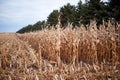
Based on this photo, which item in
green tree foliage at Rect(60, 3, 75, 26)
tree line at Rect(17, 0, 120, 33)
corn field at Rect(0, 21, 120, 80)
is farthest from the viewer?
green tree foliage at Rect(60, 3, 75, 26)

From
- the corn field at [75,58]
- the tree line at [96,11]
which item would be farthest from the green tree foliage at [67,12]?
the corn field at [75,58]

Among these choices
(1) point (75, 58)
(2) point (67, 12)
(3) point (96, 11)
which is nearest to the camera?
(1) point (75, 58)

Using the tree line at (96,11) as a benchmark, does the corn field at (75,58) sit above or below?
below

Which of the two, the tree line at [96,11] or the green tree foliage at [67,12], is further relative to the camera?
the green tree foliage at [67,12]

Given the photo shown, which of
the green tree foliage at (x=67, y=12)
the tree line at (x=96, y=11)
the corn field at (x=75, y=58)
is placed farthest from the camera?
the green tree foliage at (x=67, y=12)

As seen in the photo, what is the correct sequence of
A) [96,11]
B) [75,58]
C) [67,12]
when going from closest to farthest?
[75,58]
[96,11]
[67,12]

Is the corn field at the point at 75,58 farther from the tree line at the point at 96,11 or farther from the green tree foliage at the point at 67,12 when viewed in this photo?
the green tree foliage at the point at 67,12

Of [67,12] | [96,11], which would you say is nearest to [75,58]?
[96,11]

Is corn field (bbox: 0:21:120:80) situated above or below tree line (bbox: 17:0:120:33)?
below

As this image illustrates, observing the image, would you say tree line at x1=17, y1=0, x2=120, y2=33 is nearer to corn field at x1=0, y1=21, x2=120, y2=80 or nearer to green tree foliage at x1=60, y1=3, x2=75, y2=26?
green tree foliage at x1=60, y1=3, x2=75, y2=26

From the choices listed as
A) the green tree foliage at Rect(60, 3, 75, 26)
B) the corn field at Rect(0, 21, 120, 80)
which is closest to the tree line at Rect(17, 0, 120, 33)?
→ the green tree foliage at Rect(60, 3, 75, 26)

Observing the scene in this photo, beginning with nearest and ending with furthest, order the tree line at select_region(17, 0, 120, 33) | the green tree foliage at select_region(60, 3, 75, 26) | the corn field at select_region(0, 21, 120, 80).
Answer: the corn field at select_region(0, 21, 120, 80)
the tree line at select_region(17, 0, 120, 33)
the green tree foliage at select_region(60, 3, 75, 26)

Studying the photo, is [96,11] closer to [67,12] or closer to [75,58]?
[67,12]

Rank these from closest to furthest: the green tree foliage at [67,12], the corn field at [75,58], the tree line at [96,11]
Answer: the corn field at [75,58] → the tree line at [96,11] → the green tree foliage at [67,12]
